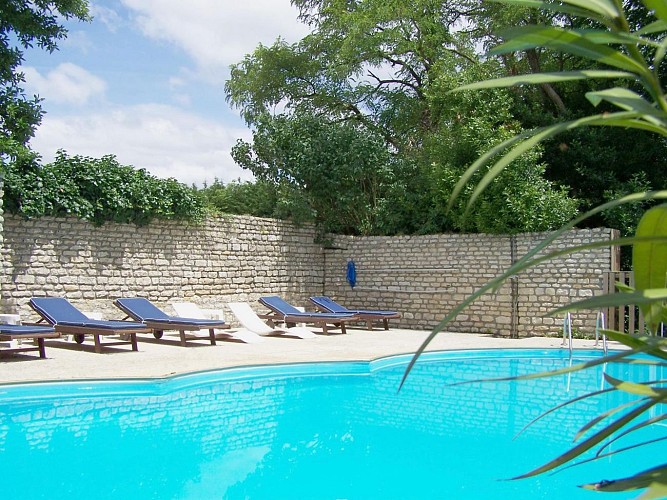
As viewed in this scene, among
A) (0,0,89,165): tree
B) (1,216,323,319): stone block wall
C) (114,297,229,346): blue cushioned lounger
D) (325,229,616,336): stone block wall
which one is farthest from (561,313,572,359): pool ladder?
(0,0,89,165): tree

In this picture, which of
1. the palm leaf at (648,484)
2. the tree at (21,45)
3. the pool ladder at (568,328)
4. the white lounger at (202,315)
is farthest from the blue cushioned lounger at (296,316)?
the palm leaf at (648,484)

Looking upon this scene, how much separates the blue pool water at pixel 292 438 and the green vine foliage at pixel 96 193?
4.81m

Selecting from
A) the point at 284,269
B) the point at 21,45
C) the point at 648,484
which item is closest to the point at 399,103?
the point at 284,269

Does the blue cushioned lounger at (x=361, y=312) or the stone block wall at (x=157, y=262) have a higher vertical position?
the stone block wall at (x=157, y=262)

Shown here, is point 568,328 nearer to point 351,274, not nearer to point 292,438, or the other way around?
point 351,274

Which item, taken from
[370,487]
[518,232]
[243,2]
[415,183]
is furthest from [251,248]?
[370,487]

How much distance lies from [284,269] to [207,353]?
5.58m

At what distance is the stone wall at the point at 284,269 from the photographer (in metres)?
11.5

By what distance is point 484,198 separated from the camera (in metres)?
13.9

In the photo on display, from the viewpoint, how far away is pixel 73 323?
965 cm

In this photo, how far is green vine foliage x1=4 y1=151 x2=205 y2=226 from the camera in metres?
10.9

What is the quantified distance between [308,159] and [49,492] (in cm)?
1230

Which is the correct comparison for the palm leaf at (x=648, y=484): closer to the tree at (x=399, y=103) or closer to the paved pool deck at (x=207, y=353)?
the paved pool deck at (x=207, y=353)

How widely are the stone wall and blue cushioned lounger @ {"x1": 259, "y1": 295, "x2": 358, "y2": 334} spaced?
130cm
